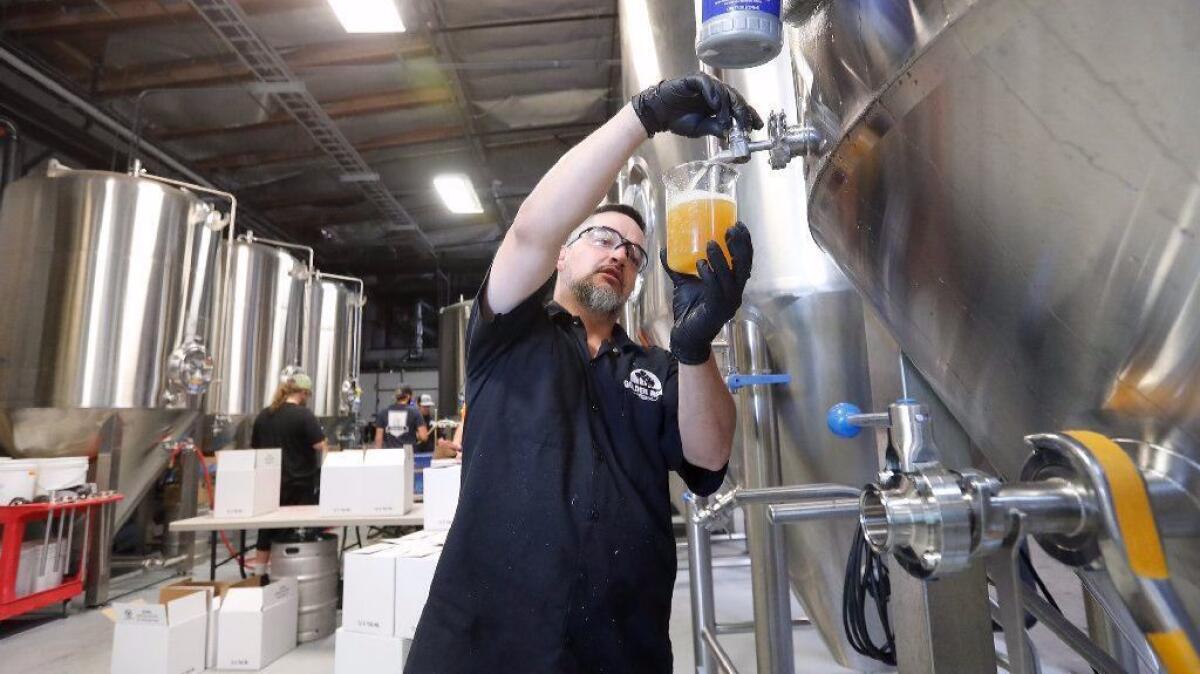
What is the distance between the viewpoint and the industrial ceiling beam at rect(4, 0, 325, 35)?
3.79 m

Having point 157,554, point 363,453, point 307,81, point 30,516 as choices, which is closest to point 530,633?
point 363,453

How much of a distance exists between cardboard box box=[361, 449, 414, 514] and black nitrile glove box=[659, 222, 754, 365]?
2130 mm

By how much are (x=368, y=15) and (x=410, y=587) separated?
3127mm

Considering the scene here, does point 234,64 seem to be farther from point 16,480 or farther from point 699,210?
point 699,210

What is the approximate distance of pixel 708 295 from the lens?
32.4 inches

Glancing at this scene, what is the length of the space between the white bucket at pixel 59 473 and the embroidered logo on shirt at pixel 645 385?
3159 millimetres

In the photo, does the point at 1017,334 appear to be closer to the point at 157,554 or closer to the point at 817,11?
the point at 817,11

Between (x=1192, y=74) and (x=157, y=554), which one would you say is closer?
(x=1192, y=74)

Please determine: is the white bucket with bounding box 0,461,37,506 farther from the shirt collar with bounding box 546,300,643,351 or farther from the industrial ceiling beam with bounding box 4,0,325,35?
the shirt collar with bounding box 546,300,643,351

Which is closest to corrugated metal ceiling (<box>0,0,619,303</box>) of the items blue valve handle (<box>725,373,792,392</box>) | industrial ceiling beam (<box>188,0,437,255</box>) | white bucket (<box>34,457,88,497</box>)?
industrial ceiling beam (<box>188,0,437,255</box>)

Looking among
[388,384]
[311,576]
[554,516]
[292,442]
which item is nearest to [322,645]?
[311,576]

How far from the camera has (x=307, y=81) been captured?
4.57m

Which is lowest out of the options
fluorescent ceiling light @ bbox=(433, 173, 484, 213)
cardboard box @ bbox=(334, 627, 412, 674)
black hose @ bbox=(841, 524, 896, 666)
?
cardboard box @ bbox=(334, 627, 412, 674)

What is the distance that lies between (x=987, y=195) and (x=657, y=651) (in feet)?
2.71
